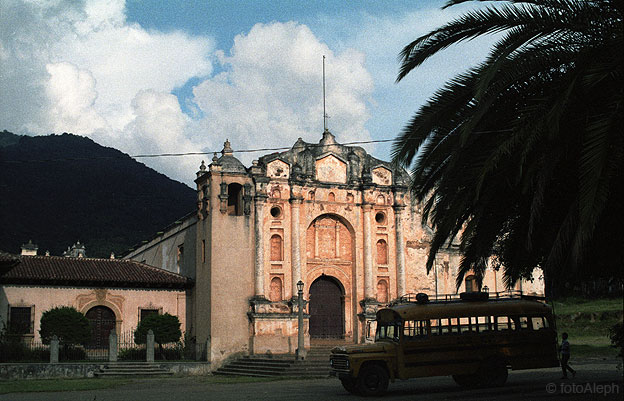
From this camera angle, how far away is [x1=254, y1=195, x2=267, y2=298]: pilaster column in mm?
33156

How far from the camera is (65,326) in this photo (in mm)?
30734

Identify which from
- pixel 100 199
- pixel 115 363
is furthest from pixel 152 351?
pixel 100 199

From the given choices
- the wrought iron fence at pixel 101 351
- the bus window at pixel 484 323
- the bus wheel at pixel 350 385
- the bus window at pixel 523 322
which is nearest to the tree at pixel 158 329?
the wrought iron fence at pixel 101 351

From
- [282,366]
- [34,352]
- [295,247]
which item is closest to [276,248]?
[295,247]

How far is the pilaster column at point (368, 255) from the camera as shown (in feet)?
115

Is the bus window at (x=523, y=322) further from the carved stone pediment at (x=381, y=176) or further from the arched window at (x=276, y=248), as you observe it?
the carved stone pediment at (x=381, y=176)

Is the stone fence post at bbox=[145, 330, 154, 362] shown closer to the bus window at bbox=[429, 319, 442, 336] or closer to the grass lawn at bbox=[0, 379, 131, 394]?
the grass lawn at bbox=[0, 379, 131, 394]

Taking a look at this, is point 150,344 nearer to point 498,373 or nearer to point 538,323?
point 498,373

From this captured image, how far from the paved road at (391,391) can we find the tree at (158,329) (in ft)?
26.1

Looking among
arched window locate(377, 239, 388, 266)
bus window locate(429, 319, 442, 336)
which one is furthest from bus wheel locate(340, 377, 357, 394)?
arched window locate(377, 239, 388, 266)

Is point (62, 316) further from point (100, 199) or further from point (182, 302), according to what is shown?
point (100, 199)

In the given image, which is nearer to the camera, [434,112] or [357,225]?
[434,112]

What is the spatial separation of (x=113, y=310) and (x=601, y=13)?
2878 cm

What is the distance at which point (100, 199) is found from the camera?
99562mm
